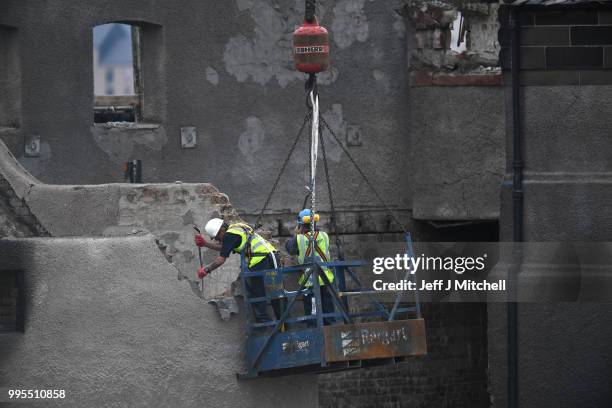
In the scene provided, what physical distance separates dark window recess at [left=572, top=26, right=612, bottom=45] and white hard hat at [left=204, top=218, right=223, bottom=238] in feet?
22.9

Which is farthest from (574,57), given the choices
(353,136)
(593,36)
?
(353,136)

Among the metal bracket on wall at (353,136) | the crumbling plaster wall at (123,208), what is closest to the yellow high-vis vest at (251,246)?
the crumbling plaster wall at (123,208)

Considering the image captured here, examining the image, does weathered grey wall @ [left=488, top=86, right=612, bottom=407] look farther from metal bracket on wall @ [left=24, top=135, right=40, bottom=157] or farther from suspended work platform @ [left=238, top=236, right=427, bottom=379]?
metal bracket on wall @ [left=24, top=135, right=40, bottom=157]

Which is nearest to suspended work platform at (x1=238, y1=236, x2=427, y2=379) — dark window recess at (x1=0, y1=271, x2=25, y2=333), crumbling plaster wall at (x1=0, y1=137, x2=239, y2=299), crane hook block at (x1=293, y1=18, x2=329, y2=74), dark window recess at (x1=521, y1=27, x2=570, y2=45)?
crumbling plaster wall at (x1=0, y1=137, x2=239, y2=299)

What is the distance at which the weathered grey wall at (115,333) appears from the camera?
1549cm

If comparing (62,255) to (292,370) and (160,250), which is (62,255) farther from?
(292,370)

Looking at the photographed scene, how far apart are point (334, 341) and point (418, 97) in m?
7.23

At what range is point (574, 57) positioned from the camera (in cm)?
2155

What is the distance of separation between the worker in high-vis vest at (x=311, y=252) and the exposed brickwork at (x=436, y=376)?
16.8 ft

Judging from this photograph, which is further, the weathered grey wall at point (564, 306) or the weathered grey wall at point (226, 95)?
the weathered grey wall at point (226, 95)

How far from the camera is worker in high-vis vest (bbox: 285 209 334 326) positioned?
16328 mm

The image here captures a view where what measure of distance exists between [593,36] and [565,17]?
1.44ft

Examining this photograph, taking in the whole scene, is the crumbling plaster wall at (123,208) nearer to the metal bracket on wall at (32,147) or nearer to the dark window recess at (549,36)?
the metal bracket on wall at (32,147)

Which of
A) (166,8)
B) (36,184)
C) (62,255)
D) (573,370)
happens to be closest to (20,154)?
(166,8)
